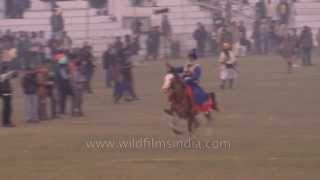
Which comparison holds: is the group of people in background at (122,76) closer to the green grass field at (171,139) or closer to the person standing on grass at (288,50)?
the green grass field at (171,139)

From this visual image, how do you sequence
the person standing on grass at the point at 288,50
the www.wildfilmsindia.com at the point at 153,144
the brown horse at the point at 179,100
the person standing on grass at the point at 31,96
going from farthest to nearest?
the person standing on grass at the point at 288,50 < the person standing on grass at the point at 31,96 < the brown horse at the point at 179,100 < the www.wildfilmsindia.com at the point at 153,144

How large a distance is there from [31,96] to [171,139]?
17.8ft

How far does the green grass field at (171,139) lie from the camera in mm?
14922

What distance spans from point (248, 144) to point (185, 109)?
1553 mm

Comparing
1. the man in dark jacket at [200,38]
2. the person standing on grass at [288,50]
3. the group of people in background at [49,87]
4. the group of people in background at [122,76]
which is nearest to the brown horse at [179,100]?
the group of people in background at [49,87]

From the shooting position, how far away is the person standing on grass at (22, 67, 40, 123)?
22906 mm

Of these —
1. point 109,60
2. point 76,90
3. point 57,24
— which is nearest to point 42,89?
point 76,90

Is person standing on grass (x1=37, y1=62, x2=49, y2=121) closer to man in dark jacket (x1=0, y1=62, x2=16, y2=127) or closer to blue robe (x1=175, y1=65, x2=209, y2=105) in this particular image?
man in dark jacket (x1=0, y1=62, x2=16, y2=127)

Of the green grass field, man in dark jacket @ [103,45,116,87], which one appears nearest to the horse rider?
the green grass field

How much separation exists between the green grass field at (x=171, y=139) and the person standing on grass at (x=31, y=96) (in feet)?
1.33

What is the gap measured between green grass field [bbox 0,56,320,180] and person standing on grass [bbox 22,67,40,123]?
40 centimetres

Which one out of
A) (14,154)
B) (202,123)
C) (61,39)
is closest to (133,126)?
(202,123)

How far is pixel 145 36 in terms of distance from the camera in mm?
44531

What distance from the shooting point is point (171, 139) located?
18.9 meters
